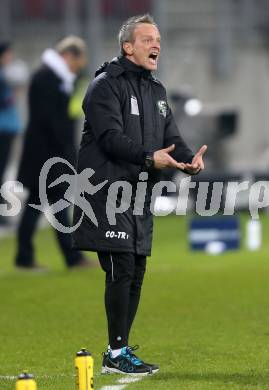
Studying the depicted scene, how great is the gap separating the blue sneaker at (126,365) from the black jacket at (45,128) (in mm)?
6172

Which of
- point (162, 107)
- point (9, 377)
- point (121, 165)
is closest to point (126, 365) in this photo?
point (9, 377)

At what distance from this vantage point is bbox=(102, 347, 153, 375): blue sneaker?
862 cm

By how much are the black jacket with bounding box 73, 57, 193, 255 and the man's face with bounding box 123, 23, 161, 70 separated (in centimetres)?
5

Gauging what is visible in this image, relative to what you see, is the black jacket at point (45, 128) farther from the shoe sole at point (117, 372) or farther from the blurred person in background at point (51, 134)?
the shoe sole at point (117, 372)

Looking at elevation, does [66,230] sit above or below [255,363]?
above

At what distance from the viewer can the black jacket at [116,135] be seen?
28.3 ft

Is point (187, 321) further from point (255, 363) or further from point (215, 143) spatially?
point (215, 143)

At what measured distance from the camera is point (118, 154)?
8523mm

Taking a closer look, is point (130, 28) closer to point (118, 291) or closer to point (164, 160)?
point (164, 160)

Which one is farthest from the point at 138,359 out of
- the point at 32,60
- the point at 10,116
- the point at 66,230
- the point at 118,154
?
the point at 32,60

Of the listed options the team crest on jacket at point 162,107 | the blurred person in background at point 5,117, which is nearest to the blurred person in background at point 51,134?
the blurred person in background at point 5,117

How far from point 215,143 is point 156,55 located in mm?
15693

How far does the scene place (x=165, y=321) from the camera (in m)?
11.1

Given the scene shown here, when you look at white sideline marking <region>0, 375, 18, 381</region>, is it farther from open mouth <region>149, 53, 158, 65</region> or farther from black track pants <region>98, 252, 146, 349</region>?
open mouth <region>149, 53, 158, 65</region>
